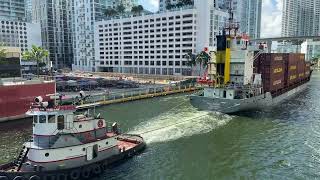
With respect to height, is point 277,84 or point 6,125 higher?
point 277,84

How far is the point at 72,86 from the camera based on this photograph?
81688 mm

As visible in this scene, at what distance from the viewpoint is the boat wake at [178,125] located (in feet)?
122

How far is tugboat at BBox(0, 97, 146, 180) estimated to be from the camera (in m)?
23.9

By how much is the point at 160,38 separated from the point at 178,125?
101679 mm

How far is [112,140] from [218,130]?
17.0 meters

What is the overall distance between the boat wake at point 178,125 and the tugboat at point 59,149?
29.2ft

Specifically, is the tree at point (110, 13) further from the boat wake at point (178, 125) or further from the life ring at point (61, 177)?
the life ring at point (61, 177)

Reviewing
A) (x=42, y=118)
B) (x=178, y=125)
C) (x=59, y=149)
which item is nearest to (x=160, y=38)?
(x=178, y=125)

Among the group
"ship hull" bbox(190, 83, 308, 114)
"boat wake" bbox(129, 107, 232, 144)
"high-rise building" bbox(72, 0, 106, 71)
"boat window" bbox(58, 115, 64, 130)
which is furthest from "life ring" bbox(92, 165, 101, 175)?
"high-rise building" bbox(72, 0, 106, 71)

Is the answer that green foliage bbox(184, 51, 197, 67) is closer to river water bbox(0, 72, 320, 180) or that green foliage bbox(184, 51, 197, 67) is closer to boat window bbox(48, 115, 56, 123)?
river water bbox(0, 72, 320, 180)

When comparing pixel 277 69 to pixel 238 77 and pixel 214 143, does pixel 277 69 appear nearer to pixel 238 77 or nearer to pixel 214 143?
pixel 238 77

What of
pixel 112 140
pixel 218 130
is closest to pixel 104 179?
pixel 112 140

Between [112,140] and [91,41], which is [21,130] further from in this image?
[91,41]

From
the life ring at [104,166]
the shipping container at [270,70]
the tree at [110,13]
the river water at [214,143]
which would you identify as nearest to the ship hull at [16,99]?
the river water at [214,143]
